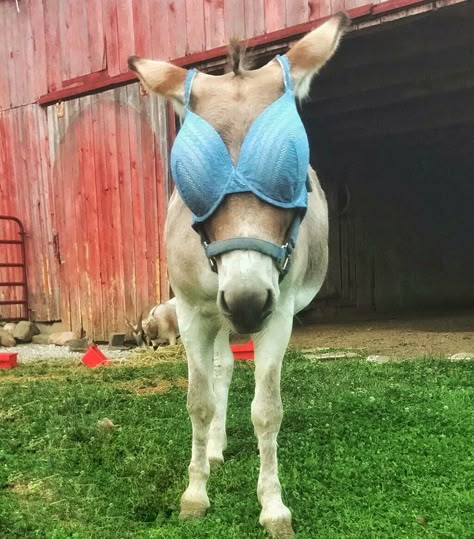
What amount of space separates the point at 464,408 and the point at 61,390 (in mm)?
3138

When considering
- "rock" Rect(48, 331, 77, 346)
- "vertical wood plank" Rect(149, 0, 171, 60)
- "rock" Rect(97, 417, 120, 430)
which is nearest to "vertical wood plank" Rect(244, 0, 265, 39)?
"vertical wood plank" Rect(149, 0, 171, 60)

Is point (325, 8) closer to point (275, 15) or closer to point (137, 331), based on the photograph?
point (275, 15)

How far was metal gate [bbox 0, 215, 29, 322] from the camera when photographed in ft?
33.7

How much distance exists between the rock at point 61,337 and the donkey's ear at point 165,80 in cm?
720

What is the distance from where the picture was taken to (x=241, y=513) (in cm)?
275

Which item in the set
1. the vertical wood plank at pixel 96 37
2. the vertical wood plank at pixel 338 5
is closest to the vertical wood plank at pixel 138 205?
the vertical wood plank at pixel 96 37

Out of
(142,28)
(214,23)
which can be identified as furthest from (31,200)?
(214,23)

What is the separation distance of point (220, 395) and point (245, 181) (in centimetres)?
190

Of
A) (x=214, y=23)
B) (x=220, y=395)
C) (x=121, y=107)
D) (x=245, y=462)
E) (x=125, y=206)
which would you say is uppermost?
(x=214, y=23)

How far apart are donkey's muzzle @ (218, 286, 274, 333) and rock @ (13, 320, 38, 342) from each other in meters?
8.48

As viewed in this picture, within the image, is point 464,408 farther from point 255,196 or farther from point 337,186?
point 337,186

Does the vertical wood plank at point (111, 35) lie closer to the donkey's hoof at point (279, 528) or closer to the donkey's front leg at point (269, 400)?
the donkey's front leg at point (269, 400)

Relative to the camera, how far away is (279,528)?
2.51m

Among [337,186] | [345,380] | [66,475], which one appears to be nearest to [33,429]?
[66,475]
